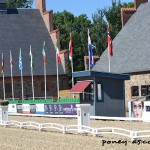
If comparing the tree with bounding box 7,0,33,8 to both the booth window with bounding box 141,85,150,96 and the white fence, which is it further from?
the white fence

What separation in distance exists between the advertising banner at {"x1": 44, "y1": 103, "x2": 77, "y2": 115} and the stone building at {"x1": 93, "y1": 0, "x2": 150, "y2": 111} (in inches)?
315

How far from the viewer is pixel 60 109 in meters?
44.7

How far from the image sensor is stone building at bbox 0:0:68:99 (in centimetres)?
6888

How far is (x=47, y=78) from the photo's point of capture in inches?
2746

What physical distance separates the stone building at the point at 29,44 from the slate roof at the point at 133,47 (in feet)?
46.0

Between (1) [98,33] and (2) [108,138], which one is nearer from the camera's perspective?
(2) [108,138]

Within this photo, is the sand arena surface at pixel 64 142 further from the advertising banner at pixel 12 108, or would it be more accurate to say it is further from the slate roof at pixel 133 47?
the advertising banner at pixel 12 108

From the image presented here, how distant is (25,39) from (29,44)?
4.12 ft

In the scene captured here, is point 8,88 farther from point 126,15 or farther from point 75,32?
point 126,15

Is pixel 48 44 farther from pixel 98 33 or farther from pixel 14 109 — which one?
pixel 14 109

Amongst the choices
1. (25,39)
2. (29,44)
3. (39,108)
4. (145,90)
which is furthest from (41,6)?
(145,90)

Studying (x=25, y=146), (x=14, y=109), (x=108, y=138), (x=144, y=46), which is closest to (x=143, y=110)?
(x=108, y=138)

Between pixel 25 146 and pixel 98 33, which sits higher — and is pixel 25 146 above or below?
below

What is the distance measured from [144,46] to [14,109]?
1448cm
